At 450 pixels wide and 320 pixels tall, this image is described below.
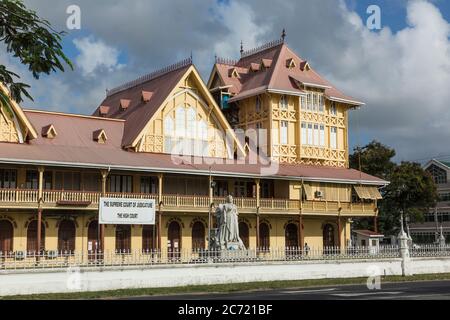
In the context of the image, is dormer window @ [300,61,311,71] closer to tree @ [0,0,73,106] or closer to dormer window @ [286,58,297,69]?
dormer window @ [286,58,297,69]

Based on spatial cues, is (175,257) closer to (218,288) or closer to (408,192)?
(218,288)

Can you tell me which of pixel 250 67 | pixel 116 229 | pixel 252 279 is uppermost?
pixel 250 67

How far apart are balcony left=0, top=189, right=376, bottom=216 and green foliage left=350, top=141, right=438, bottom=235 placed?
44.6 feet

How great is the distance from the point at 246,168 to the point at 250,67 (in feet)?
45.0

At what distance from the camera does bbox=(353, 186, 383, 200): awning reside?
4950cm

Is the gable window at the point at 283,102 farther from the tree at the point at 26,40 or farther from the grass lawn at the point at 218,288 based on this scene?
the tree at the point at 26,40

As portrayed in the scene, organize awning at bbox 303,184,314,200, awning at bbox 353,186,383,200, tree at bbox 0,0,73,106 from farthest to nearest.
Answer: awning at bbox 353,186,383,200 < awning at bbox 303,184,314,200 < tree at bbox 0,0,73,106

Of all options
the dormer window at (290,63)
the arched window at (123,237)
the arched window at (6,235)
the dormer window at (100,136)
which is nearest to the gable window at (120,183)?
the arched window at (123,237)

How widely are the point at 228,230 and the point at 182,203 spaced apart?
9.66 m

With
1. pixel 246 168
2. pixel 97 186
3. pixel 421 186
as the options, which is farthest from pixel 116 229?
pixel 421 186

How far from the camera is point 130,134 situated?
4334cm

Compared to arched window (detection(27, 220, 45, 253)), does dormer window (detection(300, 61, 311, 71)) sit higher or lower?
higher

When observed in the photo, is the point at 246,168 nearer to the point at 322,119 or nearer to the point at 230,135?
the point at 230,135

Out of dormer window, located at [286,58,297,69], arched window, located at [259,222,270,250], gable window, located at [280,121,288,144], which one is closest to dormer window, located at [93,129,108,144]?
arched window, located at [259,222,270,250]
